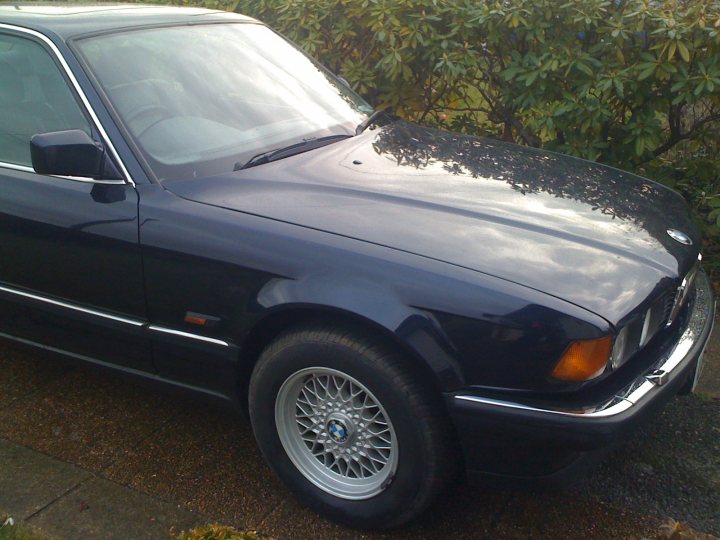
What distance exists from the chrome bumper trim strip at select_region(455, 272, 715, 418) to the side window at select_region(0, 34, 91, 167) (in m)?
1.95

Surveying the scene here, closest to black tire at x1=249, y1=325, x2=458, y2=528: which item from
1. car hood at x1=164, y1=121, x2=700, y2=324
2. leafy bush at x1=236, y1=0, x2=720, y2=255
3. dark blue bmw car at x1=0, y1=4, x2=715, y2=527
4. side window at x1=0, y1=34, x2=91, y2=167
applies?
dark blue bmw car at x1=0, y1=4, x2=715, y2=527

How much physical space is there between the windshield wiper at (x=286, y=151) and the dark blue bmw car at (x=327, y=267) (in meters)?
0.02

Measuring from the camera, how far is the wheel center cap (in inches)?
101

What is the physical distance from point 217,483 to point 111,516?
1.29 ft

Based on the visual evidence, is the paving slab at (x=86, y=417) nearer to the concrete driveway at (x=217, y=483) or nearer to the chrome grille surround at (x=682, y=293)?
the concrete driveway at (x=217, y=483)

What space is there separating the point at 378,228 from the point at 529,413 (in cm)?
77

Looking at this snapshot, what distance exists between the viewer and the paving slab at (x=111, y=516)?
2.67 m

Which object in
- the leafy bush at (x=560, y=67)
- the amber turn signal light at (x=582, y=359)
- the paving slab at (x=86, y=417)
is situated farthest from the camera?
the leafy bush at (x=560, y=67)

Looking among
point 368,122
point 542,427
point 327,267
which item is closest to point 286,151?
point 368,122

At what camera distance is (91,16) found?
3.38m

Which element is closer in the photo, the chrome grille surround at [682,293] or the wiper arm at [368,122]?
the chrome grille surround at [682,293]

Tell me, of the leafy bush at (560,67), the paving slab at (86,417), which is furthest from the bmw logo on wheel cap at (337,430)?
the leafy bush at (560,67)

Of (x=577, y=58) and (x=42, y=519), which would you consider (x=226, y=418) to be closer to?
(x=42, y=519)

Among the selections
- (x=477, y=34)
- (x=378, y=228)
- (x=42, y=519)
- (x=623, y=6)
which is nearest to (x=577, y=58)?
(x=623, y=6)
